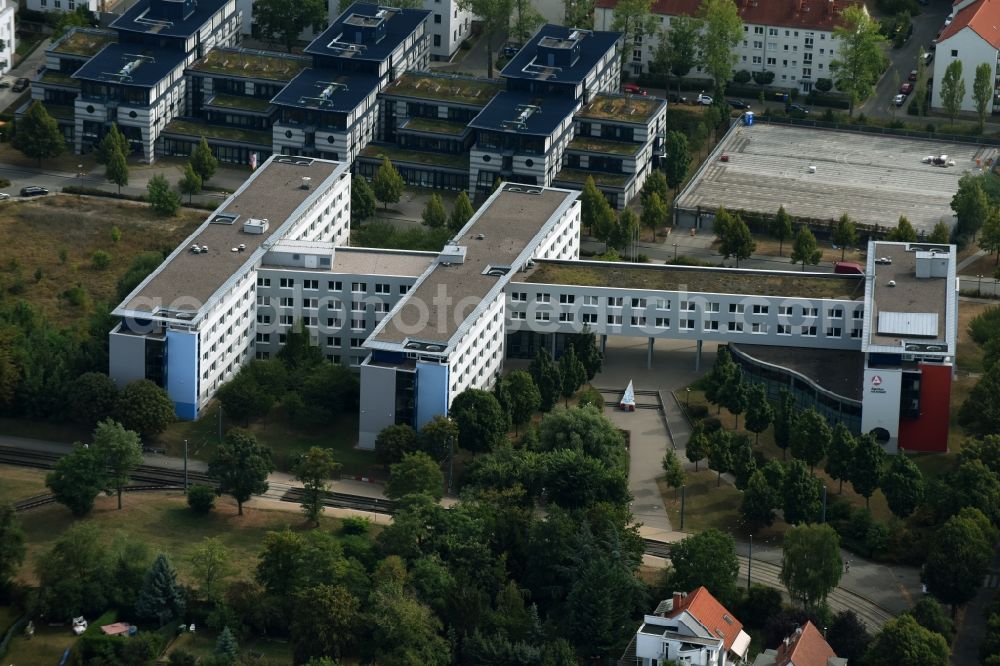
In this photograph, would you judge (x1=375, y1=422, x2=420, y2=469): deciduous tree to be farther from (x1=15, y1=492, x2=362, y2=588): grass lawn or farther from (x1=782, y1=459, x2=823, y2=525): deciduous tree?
(x1=782, y1=459, x2=823, y2=525): deciduous tree

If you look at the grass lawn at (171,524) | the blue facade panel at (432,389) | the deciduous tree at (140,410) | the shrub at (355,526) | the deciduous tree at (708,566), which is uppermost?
the blue facade panel at (432,389)

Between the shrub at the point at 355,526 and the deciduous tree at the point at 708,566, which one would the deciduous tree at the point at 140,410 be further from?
the deciduous tree at the point at 708,566

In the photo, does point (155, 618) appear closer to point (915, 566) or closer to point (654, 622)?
point (654, 622)

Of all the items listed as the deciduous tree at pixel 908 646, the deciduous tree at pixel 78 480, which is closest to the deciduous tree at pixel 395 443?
the deciduous tree at pixel 78 480

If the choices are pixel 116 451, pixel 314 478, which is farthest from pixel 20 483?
pixel 314 478

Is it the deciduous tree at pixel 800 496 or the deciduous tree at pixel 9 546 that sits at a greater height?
the deciduous tree at pixel 800 496

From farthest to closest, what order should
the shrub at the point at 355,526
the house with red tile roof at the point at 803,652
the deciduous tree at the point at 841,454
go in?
the deciduous tree at the point at 841,454 → the shrub at the point at 355,526 → the house with red tile roof at the point at 803,652
